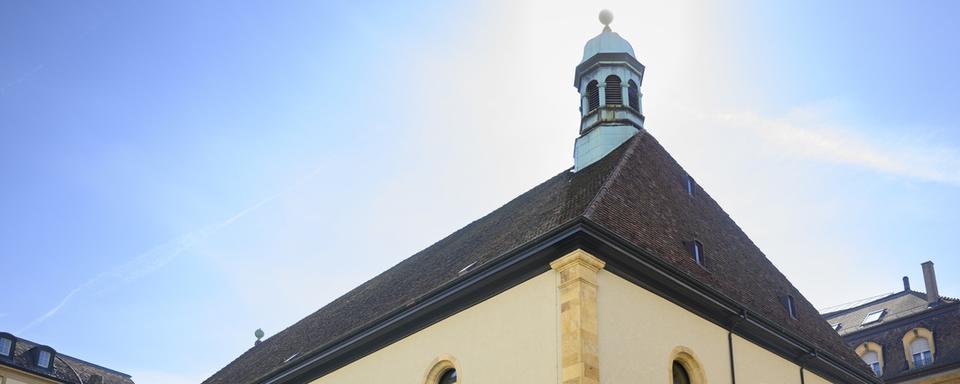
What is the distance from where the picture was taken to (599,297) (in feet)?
47.0

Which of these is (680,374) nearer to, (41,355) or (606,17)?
(606,17)

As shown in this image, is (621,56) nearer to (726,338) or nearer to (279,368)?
(726,338)

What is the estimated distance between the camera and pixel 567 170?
21.5 meters

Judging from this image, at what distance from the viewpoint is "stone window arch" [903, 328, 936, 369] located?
2781 cm

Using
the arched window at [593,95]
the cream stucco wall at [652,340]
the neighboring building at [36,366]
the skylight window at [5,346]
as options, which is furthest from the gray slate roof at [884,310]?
the skylight window at [5,346]

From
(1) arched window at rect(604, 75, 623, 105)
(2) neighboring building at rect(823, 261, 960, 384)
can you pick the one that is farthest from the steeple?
(2) neighboring building at rect(823, 261, 960, 384)

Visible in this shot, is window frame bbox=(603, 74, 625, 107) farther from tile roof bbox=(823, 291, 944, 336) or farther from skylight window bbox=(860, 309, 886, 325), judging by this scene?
skylight window bbox=(860, 309, 886, 325)

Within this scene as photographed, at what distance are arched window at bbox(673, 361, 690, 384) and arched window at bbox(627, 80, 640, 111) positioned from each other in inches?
309

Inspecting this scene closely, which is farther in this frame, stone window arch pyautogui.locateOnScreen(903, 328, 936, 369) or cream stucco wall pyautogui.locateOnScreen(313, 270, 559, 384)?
stone window arch pyautogui.locateOnScreen(903, 328, 936, 369)

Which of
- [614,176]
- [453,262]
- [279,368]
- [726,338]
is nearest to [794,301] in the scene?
[726,338]

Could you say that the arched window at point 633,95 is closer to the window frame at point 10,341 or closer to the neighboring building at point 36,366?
the neighboring building at point 36,366

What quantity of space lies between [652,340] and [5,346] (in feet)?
104

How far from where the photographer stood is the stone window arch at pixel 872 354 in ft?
96.4

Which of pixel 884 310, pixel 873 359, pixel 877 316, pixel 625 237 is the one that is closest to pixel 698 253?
pixel 625 237
